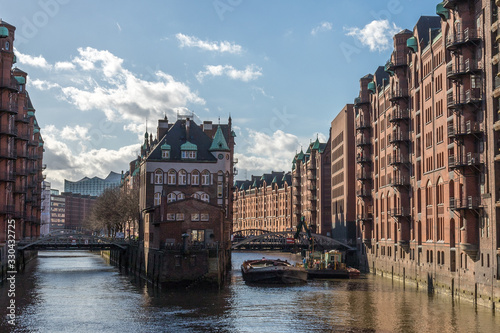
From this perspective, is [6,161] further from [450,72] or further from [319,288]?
[450,72]

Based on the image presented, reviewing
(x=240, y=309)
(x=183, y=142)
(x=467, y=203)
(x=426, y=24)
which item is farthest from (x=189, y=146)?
(x=467, y=203)

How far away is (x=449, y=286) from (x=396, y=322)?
17067mm

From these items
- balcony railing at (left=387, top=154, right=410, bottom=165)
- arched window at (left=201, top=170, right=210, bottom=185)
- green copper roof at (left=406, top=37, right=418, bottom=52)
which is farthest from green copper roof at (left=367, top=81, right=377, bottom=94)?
arched window at (left=201, top=170, right=210, bottom=185)

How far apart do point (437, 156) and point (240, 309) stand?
2823 cm

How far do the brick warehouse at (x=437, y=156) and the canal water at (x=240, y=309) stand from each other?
4.26 metres

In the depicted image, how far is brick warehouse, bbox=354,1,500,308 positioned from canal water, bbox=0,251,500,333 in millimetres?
4256

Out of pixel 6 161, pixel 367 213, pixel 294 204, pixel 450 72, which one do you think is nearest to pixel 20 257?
pixel 6 161

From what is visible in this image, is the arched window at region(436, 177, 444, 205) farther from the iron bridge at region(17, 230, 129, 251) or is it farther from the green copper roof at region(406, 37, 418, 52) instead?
the iron bridge at region(17, 230, 129, 251)

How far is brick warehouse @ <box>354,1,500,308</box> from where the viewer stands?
60125 mm

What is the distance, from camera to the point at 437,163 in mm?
74562

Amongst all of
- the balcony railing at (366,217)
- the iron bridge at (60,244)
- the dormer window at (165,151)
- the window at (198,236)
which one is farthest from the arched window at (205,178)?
the window at (198,236)

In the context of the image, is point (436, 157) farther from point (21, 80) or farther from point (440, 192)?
point (21, 80)

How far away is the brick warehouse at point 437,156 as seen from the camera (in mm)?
60125

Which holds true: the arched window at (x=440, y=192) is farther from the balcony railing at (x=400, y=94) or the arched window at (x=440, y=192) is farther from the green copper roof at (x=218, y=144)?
the green copper roof at (x=218, y=144)
